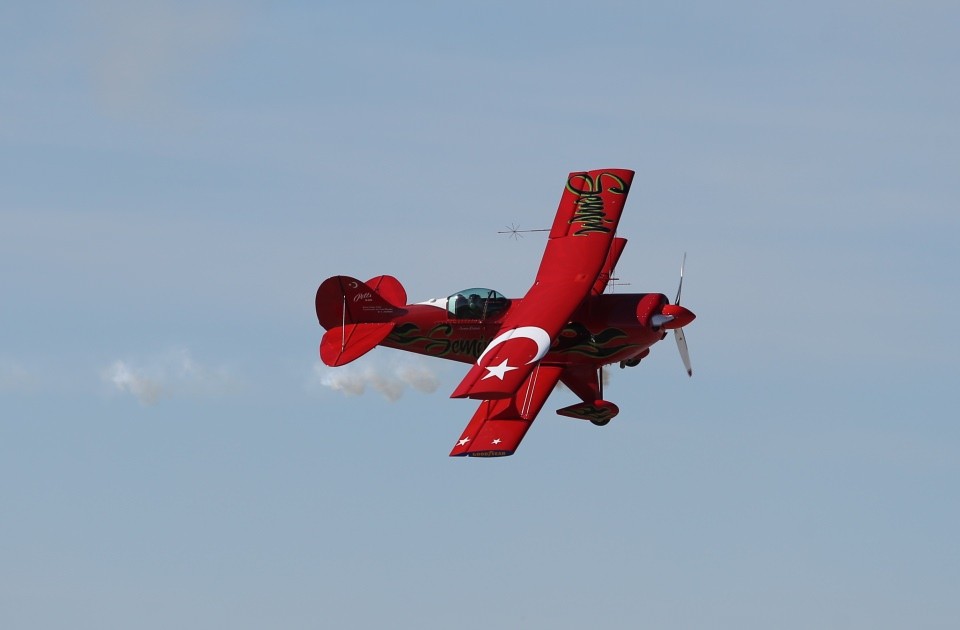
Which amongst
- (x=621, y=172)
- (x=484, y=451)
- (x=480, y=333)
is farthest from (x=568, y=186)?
(x=484, y=451)

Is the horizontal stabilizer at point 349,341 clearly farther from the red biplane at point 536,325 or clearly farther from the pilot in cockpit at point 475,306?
the pilot in cockpit at point 475,306

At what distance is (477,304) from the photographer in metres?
56.2

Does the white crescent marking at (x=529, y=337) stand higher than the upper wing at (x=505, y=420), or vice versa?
the white crescent marking at (x=529, y=337)

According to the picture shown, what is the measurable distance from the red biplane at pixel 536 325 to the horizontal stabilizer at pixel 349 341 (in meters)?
0.03

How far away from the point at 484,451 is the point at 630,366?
594cm

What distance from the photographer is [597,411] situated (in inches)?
2175

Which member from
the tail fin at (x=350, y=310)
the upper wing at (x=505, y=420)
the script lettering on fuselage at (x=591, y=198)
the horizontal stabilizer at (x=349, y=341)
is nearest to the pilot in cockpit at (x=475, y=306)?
the tail fin at (x=350, y=310)

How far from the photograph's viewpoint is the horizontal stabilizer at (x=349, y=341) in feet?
186

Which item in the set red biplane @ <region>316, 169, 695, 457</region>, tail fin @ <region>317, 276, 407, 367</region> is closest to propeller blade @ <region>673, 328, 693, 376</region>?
red biplane @ <region>316, 169, 695, 457</region>

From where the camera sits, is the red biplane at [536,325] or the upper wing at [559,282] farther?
the red biplane at [536,325]

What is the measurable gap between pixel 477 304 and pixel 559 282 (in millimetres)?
2515

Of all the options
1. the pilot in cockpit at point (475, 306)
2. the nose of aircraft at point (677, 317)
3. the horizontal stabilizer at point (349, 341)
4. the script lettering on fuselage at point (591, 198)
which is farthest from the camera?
the script lettering on fuselage at point (591, 198)

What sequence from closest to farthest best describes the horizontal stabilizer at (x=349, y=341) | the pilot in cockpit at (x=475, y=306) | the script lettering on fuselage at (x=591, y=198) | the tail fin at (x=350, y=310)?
the pilot in cockpit at (x=475, y=306) → the horizontal stabilizer at (x=349, y=341) → the script lettering on fuselage at (x=591, y=198) → the tail fin at (x=350, y=310)

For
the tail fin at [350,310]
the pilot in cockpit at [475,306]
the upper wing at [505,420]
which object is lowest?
the upper wing at [505,420]
